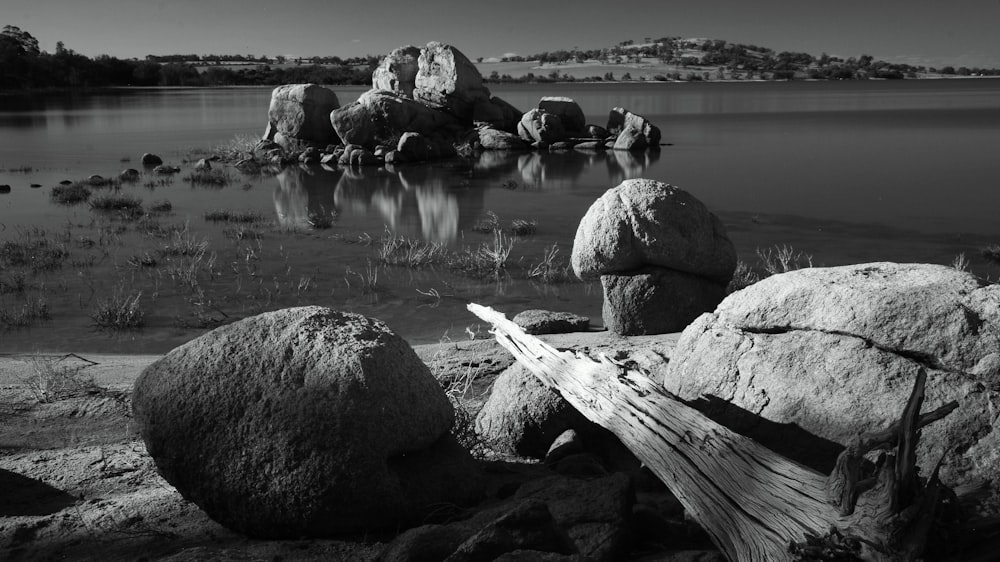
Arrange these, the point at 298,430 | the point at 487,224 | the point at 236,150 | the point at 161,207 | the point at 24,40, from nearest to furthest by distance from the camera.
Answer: the point at 298,430 < the point at 487,224 < the point at 161,207 < the point at 236,150 < the point at 24,40

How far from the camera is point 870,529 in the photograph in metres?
3.12

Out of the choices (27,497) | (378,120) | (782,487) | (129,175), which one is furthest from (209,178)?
(782,487)

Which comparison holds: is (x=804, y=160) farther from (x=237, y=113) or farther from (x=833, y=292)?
(x=237, y=113)

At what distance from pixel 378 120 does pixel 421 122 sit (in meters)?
2.91

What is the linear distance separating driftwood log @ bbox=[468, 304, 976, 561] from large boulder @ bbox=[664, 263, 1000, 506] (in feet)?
1.53

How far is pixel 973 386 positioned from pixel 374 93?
35943mm

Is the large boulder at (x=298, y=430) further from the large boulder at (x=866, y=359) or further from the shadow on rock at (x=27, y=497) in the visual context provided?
the large boulder at (x=866, y=359)

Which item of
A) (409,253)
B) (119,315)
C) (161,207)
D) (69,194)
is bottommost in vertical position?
(119,315)

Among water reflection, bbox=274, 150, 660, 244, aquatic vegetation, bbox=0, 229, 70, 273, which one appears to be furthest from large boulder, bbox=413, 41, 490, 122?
aquatic vegetation, bbox=0, 229, 70, 273

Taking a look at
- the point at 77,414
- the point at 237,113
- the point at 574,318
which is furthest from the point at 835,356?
the point at 237,113

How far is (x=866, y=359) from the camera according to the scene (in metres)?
4.40

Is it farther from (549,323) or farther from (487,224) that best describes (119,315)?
(487,224)

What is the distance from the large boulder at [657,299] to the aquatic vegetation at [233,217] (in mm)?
13379

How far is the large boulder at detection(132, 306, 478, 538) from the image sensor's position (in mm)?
4215
